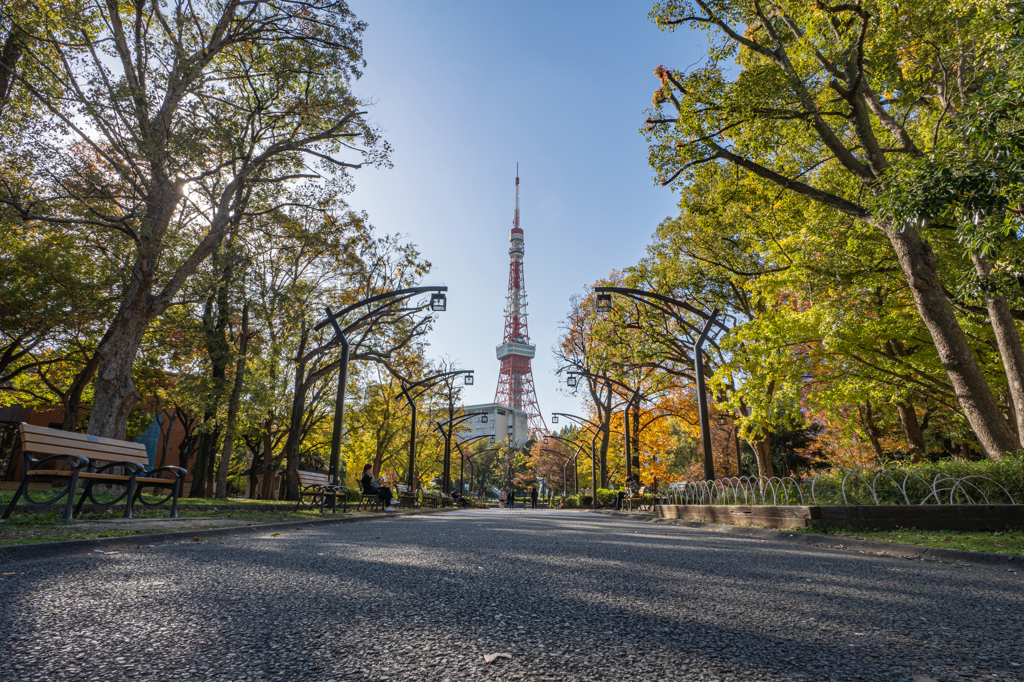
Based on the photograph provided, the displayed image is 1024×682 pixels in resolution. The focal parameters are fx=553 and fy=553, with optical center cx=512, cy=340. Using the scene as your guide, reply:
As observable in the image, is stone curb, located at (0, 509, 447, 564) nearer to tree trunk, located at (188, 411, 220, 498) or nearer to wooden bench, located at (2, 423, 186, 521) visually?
wooden bench, located at (2, 423, 186, 521)

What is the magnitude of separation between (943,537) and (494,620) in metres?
6.34

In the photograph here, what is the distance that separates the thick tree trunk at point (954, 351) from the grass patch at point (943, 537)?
342cm

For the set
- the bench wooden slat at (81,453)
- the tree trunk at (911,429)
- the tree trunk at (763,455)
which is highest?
the tree trunk at (911,429)

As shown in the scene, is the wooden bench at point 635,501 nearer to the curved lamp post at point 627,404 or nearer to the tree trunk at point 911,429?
the curved lamp post at point 627,404

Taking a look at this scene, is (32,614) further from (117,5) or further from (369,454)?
(369,454)

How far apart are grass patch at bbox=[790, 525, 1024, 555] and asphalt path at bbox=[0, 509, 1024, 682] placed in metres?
1.03

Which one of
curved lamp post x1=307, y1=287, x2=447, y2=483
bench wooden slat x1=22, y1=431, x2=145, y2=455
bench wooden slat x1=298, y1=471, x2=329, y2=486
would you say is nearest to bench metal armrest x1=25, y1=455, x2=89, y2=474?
bench wooden slat x1=22, y1=431, x2=145, y2=455

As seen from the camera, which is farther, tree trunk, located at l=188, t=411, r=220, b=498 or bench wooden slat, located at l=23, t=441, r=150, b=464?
tree trunk, located at l=188, t=411, r=220, b=498

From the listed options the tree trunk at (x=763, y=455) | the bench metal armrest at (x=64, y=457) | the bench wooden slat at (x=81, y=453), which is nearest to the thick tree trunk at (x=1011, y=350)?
the tree trunk at (x=763, y=455)

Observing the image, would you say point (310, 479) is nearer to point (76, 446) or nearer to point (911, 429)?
point (76, 446)

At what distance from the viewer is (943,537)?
642 centimetres

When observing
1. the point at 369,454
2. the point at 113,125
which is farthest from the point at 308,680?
the point at 369,454

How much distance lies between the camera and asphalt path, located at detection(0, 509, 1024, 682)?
2064 mm

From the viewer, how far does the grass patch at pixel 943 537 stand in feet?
18.2
